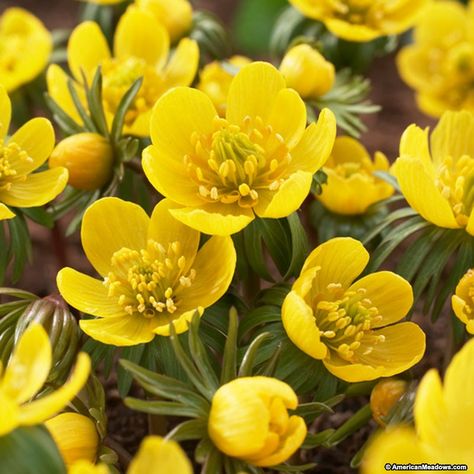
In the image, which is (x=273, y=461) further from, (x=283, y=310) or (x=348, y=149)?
(x=348, y=149)

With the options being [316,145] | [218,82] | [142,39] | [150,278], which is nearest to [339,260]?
[316,145]

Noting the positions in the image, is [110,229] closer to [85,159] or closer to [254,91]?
[85,159]

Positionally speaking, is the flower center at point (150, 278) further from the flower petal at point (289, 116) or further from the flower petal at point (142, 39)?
the flower petal at point (142, 39)

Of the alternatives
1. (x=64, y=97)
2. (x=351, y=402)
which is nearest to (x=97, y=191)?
(x=64, y=97)

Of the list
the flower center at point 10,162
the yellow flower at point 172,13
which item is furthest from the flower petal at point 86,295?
the yellow flower at point 172,13

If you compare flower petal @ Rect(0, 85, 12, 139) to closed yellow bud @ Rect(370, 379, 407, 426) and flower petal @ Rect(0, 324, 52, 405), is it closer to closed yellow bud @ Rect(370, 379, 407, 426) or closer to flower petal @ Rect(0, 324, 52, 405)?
flower petal @ Rect(0, 324, 52, 405)
